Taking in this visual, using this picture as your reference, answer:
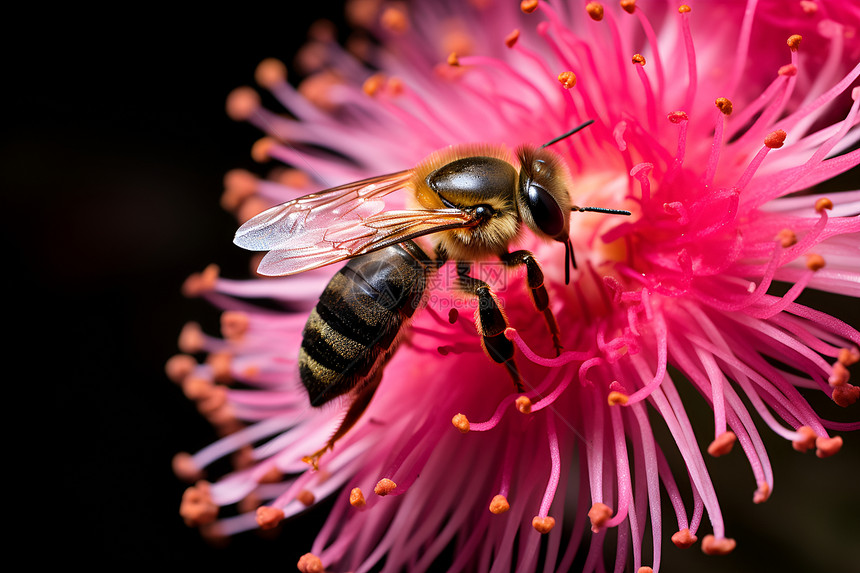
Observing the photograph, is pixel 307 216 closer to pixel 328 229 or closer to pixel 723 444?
pixel 328 229

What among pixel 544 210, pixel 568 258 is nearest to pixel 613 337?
pixel 568 258

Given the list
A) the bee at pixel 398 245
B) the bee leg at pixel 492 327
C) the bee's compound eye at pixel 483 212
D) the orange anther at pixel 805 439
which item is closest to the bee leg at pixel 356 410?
the bee at pixel 398 245

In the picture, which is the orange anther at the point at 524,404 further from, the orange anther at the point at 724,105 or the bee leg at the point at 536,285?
the orange anther at the point at 724,105

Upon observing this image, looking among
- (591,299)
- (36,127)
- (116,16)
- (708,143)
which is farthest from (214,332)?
(708,143)

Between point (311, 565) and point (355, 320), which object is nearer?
point (355, 320)

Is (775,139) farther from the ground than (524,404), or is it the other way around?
(775,139)

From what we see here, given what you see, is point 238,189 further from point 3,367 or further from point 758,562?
point 758,562
